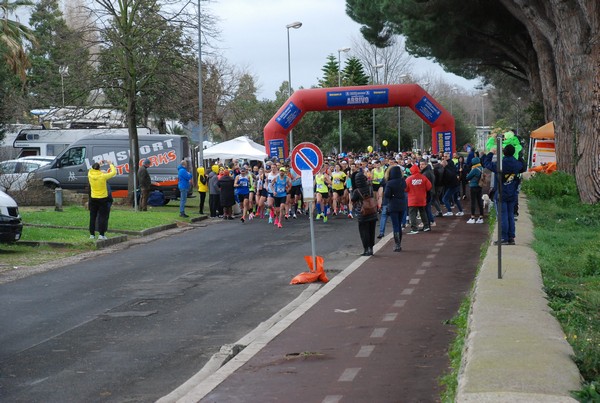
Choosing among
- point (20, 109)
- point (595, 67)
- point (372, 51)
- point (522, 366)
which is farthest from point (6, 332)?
point (372, 51)

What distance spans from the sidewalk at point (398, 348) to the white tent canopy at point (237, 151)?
3352 centimetres

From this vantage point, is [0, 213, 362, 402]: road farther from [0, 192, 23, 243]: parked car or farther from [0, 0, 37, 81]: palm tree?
[0, 0, 37, 81]: palm tree

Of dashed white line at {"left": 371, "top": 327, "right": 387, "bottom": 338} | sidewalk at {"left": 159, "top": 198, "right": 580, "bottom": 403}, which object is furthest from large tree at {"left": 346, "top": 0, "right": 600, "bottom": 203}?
dashed white line at {"left": 371, "top": 327, "right": 387, "bottom": 338}

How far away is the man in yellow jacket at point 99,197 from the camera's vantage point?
887 inches

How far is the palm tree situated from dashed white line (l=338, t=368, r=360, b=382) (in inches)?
738

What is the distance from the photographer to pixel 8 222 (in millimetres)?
20172

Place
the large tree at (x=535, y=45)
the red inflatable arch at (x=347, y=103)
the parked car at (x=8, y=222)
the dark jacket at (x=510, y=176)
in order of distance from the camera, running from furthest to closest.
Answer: the red inflatable arch at (x=347, y=103) < the large tree at (x=535, y=45) < the parked car at (x=8, y=222) < the dark jacket at (x=510, y=176)

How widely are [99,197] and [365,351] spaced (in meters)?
14.2

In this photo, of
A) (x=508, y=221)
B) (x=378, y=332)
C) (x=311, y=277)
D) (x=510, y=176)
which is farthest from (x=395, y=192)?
(x=378, y=332)

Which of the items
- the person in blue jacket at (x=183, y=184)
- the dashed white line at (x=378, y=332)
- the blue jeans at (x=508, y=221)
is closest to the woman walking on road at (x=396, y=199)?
the blue jeans at (x=508, y=221)

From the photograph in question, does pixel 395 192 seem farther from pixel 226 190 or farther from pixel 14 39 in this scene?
pixel 14 39

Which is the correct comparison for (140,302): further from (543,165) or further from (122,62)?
(543,165)

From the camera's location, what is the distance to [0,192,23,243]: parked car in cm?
2011

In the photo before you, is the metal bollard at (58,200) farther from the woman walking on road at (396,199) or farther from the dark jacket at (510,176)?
the dark jacket at (510,176)
